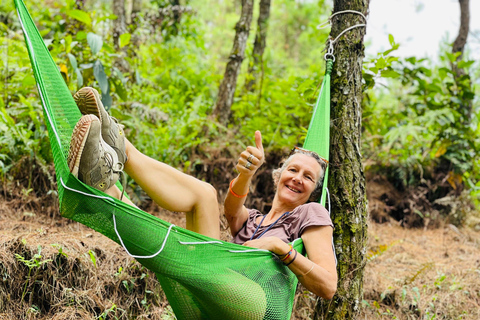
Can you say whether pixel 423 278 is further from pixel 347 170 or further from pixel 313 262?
pixel 313 262

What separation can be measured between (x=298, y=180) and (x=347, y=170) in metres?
0.31

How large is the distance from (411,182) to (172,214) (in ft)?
7.70

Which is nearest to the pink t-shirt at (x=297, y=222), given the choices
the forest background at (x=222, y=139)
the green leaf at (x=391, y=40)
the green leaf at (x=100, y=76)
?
the forest background at (x=222, y=139)

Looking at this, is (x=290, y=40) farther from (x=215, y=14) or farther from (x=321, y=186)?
(x=321, y=186)

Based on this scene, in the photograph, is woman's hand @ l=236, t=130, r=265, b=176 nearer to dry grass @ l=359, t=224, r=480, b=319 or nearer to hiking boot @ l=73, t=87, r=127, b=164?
hiking boot @ l=73, t=87, r=127, b=164

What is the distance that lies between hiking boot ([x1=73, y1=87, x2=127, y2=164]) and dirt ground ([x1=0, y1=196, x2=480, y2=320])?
0.89 m

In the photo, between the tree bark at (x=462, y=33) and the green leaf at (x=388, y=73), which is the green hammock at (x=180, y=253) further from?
the tree bark at (x=462, y=33)

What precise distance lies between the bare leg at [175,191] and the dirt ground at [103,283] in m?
0.78

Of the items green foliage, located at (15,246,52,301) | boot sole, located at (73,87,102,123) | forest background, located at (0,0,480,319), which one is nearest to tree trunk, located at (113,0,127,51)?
forest background, located at (0,0,480,319)

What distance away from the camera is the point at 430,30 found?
754cm

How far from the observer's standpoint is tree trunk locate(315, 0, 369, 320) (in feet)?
6.45

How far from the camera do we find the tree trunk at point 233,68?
3.87 meters

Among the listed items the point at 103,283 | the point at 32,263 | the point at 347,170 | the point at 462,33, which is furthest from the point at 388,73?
the point at 462,33

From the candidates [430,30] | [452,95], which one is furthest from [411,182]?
[430,30]
